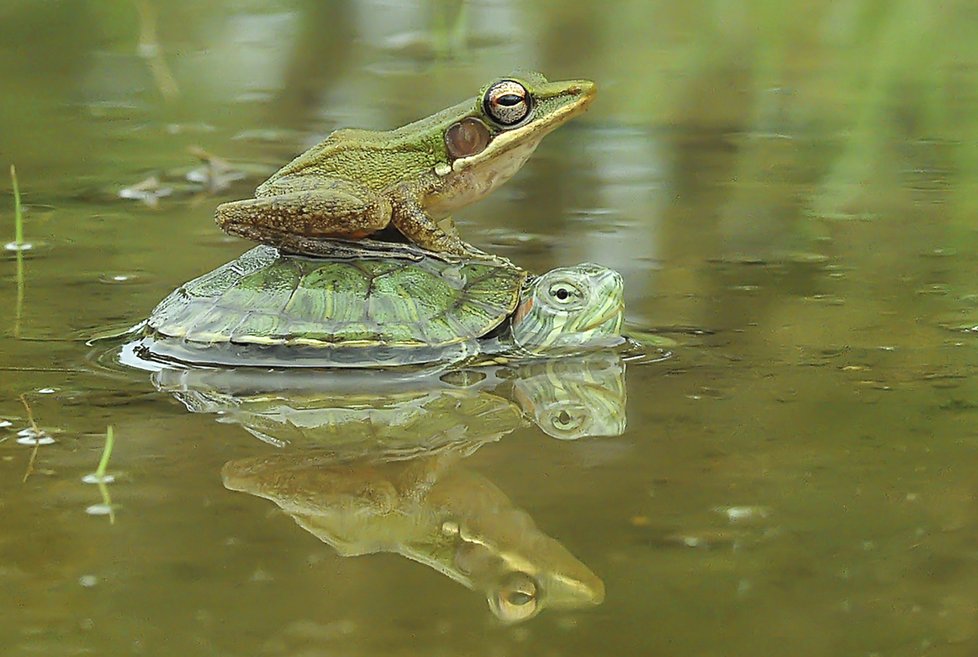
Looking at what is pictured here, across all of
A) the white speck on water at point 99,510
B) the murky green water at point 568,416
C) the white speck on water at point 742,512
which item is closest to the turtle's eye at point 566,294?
the murky green water at point 568,416

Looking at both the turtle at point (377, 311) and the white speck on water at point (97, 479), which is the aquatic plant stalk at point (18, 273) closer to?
the turtle at point (377, 311)

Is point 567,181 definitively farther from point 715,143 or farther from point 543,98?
point 543,98

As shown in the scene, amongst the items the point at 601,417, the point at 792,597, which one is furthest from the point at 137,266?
the point at 792,597

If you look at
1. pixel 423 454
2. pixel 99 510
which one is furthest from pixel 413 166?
pixel 99 510

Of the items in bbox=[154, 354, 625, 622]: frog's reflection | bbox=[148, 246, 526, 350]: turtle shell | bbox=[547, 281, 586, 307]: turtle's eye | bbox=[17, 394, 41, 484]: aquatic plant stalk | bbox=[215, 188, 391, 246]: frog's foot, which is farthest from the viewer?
bbox=[547, 281, 586, 307]: turtle's eye

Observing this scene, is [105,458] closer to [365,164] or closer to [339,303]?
[339,303]

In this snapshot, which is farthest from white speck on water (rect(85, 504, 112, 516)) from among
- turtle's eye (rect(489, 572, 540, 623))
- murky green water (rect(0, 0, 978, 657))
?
turtle's eye (rect(489, 572, 540, 623))

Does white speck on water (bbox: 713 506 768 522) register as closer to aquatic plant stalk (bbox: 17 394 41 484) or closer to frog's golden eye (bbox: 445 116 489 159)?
aquatic plant stalk (bbox: 17 394 41 484)
